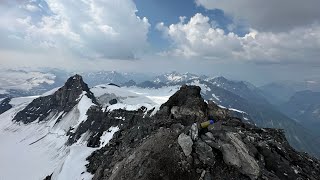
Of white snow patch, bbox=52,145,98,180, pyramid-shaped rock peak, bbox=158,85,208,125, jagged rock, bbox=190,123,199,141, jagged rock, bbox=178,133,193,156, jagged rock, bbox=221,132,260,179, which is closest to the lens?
jagged rock, bbox=221,132,260,179

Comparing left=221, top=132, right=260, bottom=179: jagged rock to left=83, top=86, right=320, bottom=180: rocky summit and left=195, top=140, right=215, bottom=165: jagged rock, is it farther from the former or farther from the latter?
left=195, top=140, right=215, bottom=165: jagged rock

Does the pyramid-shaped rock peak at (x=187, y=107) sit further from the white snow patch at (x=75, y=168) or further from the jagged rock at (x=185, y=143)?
the jagged rock at (x=185, y=143)

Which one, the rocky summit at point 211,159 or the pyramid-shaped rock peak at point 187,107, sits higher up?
the rocky summit at point 211,159

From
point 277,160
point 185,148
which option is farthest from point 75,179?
point 277,160

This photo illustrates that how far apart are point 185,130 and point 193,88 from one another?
45417 millimetres

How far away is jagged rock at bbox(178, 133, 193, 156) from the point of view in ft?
116

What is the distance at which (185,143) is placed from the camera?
36.3 metres

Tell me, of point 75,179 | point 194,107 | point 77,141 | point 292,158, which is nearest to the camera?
point 292,158

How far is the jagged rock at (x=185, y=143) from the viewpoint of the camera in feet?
116

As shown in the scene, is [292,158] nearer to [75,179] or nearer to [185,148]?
[185,148]

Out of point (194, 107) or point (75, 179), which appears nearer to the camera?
point (75, 179)

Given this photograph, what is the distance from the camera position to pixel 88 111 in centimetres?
19050

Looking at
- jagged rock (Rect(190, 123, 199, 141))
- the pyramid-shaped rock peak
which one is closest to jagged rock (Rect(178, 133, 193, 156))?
jagged rock (Rect(190, 123, 199, 141))

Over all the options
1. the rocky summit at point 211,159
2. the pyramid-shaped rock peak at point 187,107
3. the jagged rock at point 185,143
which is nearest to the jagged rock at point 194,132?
the rocky summit at point 211,159
